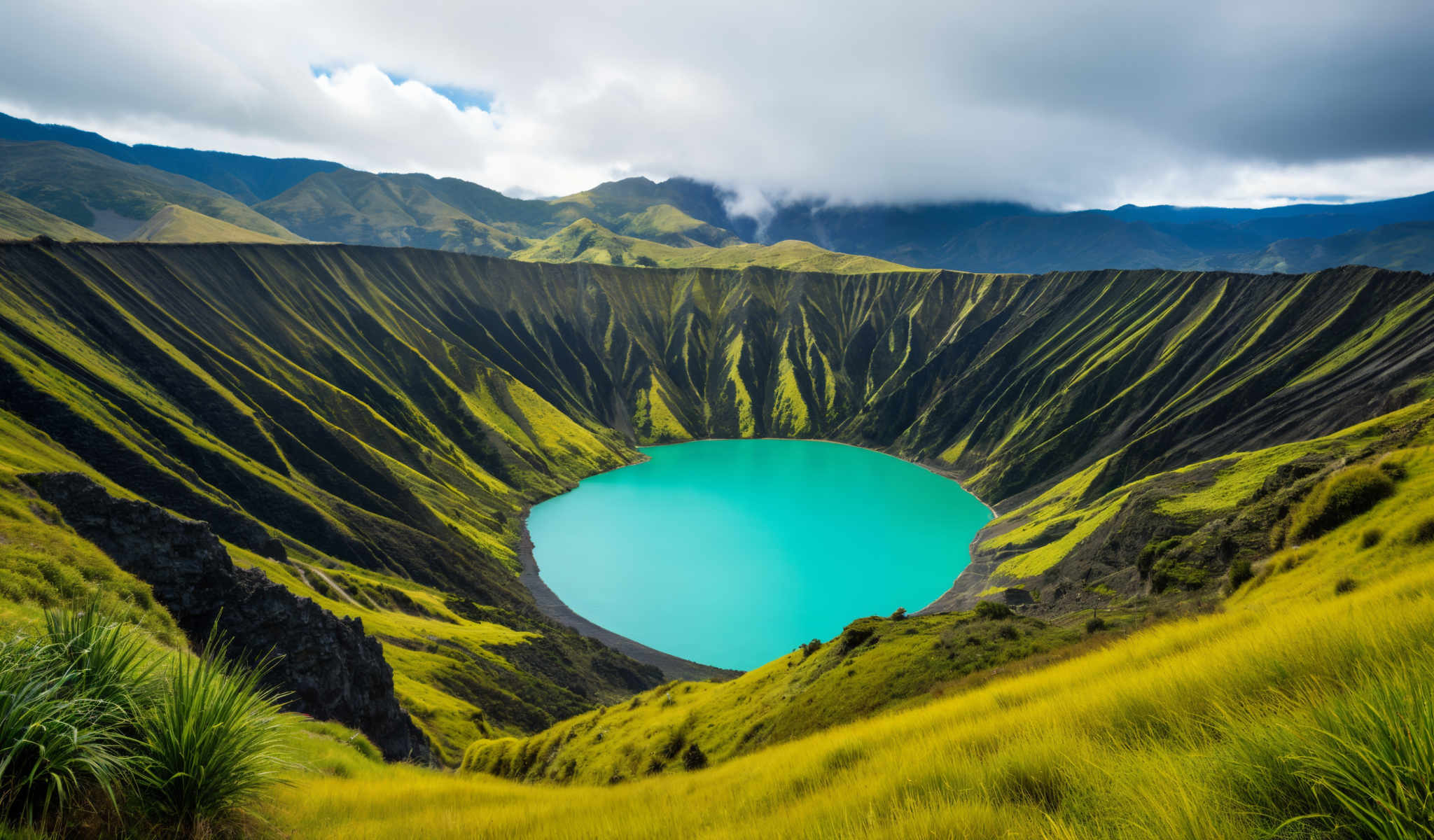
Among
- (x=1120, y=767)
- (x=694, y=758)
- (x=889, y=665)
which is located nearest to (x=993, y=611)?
(x=889, y=665)

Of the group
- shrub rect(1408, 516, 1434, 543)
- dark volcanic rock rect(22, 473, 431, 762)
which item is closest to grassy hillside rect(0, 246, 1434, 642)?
shrub rect(1408, 516, 1434, 543)

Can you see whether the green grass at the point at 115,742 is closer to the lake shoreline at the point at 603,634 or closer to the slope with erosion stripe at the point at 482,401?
the slope with erosion stripe at the point at 482,401

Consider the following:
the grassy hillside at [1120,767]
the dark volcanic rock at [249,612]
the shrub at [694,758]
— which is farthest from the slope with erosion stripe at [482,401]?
the grassy hillside at [1120,767]

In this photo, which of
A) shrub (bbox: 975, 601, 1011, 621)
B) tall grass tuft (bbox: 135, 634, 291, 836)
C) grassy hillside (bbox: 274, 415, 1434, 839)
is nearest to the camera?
grassy hillside (bbox: 274, 415, 1434, 839)

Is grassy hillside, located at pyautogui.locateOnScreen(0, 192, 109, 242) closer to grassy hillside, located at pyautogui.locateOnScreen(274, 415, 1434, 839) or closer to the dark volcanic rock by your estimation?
the dark volcanic rock

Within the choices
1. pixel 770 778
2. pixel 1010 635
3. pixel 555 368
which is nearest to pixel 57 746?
pixel 770 778
